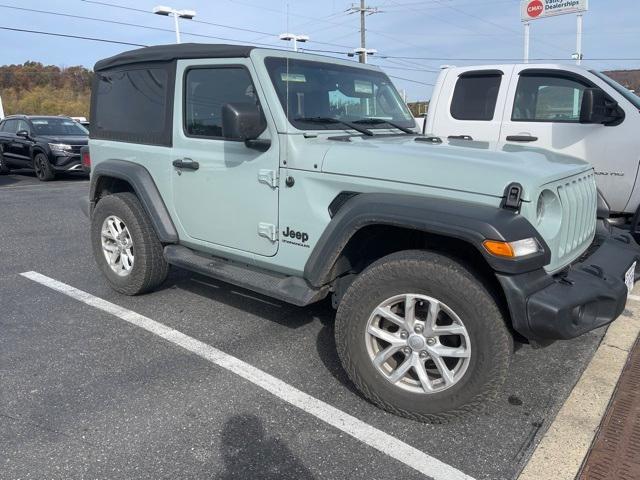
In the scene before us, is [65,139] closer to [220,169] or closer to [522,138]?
[220,169]

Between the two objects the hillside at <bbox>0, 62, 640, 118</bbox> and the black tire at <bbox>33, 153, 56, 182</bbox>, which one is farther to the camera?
the hillside at <bbox>0, 62, 640, 118</bbox>

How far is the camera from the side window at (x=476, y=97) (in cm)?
578

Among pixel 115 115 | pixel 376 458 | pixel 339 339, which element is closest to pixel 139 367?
pixel 339 339

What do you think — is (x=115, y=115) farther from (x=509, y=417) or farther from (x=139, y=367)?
(x=509, y=417)

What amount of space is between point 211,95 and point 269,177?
0.89 meters

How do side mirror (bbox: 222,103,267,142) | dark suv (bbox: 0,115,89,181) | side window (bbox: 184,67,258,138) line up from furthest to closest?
dark suv (bbox: 0,115,89,181) < side window (bbox: 184,67,258,138) < side mirror (bbox: 222,103,267,142)

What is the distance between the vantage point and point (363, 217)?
9.20ft

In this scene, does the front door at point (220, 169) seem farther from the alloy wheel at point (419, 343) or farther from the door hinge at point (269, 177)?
the alloy wheel at point (419, 343)

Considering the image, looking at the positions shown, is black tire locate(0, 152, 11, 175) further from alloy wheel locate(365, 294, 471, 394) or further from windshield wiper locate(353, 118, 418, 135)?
alloy wheel locate(365, 294, 471, 394)

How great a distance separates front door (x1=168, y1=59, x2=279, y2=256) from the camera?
11.2 feet

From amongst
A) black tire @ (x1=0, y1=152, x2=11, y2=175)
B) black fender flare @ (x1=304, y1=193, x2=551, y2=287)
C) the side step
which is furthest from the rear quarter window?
black tire @ (x1=0, y1=152, x2=11, y2=175)

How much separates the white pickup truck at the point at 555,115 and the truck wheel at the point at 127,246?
3134 millimetres

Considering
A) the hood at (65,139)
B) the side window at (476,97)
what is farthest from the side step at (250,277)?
the hood at (65,139)

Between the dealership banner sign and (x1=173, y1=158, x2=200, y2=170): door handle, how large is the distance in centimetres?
1614
